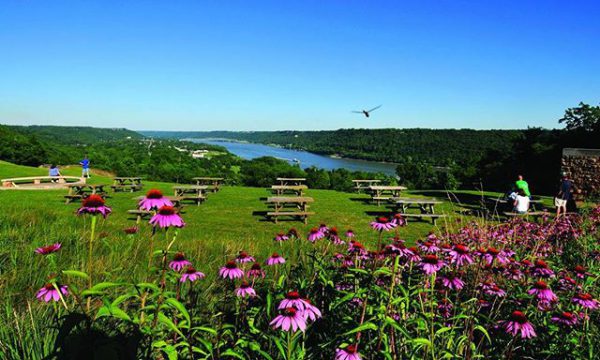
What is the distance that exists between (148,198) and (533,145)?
4406 cm

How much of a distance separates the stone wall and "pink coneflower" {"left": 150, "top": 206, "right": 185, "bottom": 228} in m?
19.5

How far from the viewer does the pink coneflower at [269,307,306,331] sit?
1673 mm

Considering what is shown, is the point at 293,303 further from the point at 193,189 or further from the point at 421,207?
the point at 193,189

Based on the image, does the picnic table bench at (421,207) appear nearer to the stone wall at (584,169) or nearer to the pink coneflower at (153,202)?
the stone wall at (584,169)

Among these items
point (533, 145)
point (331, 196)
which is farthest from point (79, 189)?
point (533, 145)

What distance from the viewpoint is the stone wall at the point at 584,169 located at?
16.2m

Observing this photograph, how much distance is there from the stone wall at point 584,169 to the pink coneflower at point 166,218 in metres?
19.5

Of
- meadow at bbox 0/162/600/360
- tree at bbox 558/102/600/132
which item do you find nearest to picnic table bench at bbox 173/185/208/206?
meadow at bbox 0/162/600/360

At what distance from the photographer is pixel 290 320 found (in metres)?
1.72

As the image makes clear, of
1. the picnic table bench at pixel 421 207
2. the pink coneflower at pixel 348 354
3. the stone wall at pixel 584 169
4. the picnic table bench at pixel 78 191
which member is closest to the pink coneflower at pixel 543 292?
the pink coneflower at pixel 348 354

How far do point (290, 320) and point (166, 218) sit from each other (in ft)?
2.57

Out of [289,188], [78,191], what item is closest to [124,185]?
[78,191]

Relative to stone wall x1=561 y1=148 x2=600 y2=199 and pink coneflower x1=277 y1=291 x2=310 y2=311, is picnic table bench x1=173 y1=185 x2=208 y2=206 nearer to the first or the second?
pink coneflower x1=277 y1=291 x2=310 y2=311

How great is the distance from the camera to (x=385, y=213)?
12.2m
